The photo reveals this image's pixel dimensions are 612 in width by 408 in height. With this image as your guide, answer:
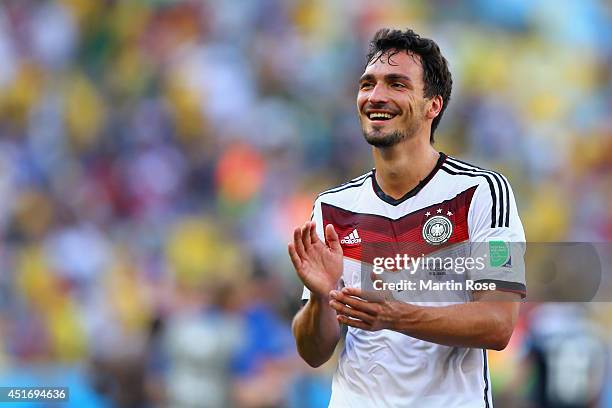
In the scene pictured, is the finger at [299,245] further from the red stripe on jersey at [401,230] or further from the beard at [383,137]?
the beard at [383,137]

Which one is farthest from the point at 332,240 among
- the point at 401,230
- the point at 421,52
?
the point at 421,52

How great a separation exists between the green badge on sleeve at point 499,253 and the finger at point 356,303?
53 centimetres

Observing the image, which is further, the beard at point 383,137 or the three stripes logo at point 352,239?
the three stripes logo at point 352,239

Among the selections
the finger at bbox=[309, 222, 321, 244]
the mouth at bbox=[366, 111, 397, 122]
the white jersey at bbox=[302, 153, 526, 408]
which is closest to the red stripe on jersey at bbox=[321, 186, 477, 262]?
the white jersey at bbox=[302, 153, 526, 408]

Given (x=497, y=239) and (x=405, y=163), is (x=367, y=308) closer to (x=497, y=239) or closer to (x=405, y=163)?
(x=497, y=239)

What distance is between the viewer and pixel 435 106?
423 cm

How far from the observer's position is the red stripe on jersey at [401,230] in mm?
3945

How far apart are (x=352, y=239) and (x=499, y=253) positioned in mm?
614

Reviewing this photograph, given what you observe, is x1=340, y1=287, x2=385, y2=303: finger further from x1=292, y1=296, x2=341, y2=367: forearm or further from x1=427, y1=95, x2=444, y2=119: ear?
x1=427, y1=95, x2=444, y2=119: ear

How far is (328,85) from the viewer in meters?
11.1

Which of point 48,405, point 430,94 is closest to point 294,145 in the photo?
point 48,405

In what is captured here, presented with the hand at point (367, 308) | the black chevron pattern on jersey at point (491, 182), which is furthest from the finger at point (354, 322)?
the black chevron pattern on jersey at point (491, 182)

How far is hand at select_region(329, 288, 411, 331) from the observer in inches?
140

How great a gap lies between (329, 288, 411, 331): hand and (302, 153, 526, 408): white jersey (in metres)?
0.36
